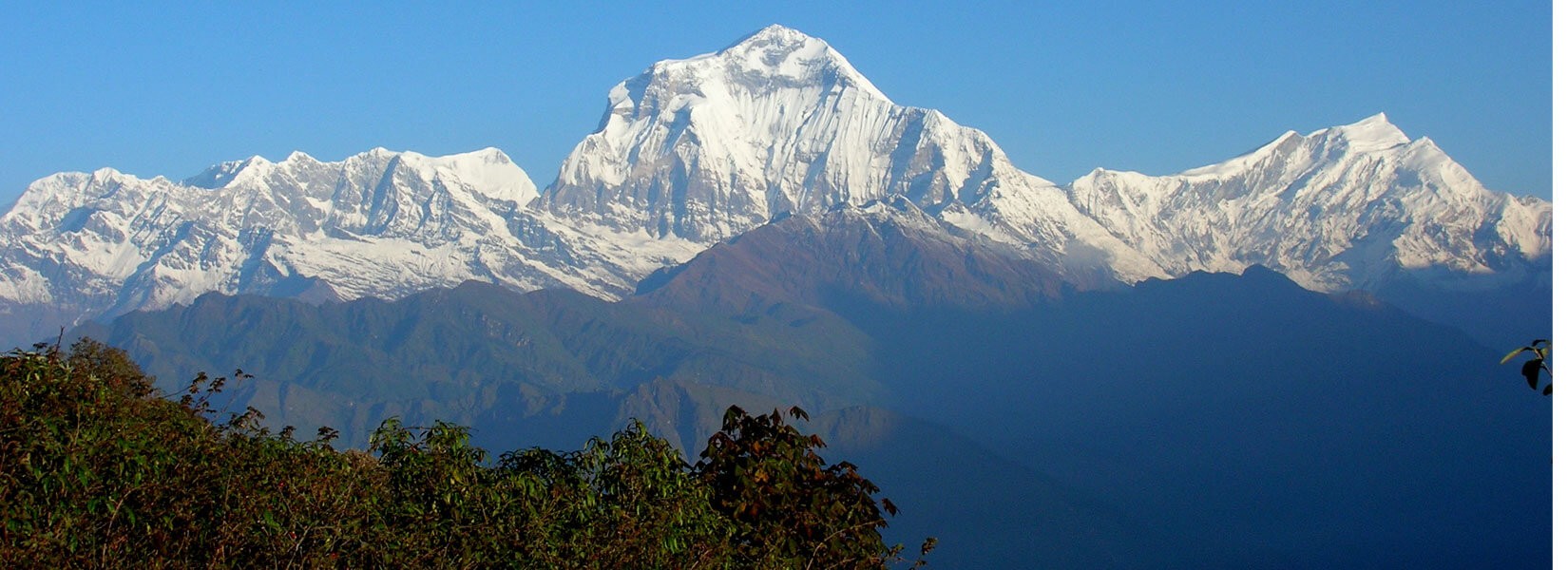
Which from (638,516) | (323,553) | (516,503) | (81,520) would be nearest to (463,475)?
(516,503)

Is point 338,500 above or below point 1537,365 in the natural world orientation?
below

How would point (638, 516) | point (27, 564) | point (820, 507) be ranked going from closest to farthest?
point (27, 564)
point (638, 516)
point (820, 507)

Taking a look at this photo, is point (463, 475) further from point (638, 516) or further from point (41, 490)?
point (41, 490)

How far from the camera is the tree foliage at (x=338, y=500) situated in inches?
770

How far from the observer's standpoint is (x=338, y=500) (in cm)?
2081

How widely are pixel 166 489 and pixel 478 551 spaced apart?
3622mm

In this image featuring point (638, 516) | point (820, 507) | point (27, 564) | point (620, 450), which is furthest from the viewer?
point (820, 507)

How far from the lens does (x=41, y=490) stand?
19.4 m

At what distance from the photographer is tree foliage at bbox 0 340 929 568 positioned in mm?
19547

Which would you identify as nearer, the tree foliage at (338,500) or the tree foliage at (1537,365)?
the tree foliage at (1537,365)

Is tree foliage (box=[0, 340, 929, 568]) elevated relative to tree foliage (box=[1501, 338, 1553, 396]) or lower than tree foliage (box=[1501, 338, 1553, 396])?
lower

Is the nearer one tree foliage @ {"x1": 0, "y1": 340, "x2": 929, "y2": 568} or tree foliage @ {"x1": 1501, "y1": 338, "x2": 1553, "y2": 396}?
tree foliage @ {"x1": 1501, "y1": 338, "x2": 1553, "y2": 396}

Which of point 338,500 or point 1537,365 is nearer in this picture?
point 1537,365

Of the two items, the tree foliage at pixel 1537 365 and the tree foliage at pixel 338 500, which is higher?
the tree foliage at pixel 1537 365
